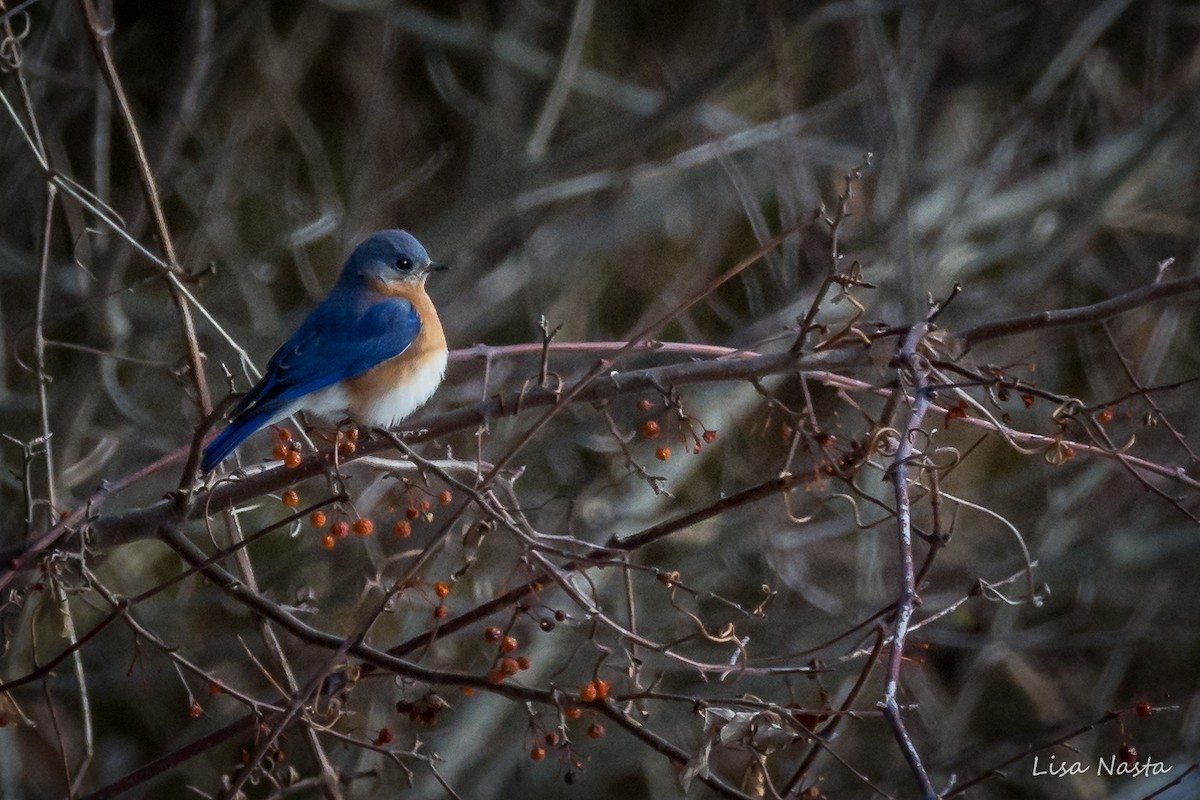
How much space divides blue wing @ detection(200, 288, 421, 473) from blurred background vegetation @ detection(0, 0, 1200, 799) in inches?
45.7

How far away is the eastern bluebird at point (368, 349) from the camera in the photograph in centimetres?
382

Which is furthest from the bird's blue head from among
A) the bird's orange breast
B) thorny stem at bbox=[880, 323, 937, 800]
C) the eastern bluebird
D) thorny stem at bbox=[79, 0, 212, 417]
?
thorny stem at bbox=[880, 323, 937, 800]

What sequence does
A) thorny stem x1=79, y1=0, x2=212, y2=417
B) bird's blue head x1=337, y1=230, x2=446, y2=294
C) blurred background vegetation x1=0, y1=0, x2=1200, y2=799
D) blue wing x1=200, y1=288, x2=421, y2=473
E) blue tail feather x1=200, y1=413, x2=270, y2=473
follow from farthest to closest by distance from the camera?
blurred background vegetation x1=0, y1=0, x2=1200, y2=799 → bird's blue head x1=337, y1=230, x2=446, y2=294 → blue wing x1=200, y1=288, x2=421, y2=473 → blue tail feather x1=200, y1=413, x2=270, y2=473 → thorny stem x1=79, y1=0, x2=212, y2=417

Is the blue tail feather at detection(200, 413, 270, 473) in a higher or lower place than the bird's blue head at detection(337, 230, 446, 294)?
higher

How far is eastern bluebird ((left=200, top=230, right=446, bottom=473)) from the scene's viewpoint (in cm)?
382

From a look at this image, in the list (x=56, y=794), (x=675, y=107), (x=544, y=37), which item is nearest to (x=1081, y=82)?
(x=675, y=107)

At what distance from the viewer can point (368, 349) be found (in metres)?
4.12

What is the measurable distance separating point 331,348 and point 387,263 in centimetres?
56

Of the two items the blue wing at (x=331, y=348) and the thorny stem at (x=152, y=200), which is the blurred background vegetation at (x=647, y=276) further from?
the thorny stem at (x=152, y=200)

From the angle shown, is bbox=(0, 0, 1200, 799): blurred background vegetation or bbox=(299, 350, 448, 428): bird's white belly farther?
bbox=(0, 0, 1200, 799): blurred background vegetation

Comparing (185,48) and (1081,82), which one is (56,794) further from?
(1081,82)

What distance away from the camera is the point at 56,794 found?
7469 mm

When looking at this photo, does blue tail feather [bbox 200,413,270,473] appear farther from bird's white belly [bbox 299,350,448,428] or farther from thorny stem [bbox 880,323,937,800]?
thorny stem [bbox 880,323,937,800]

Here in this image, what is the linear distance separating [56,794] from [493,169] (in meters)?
4.31
